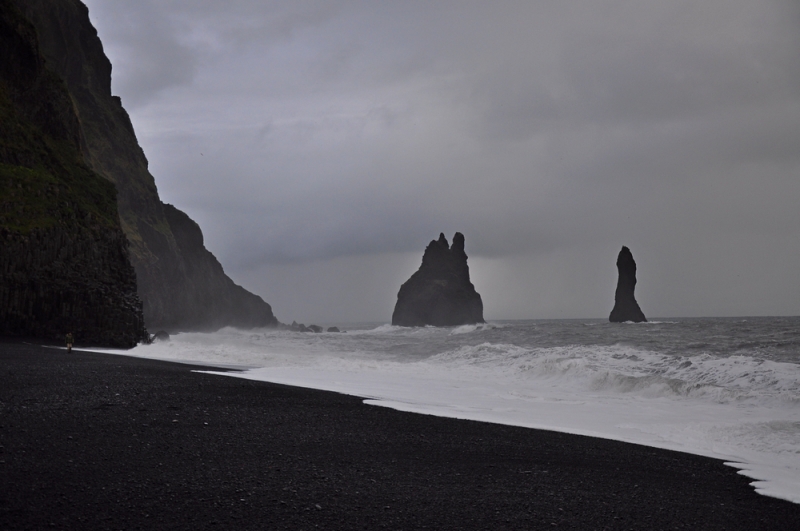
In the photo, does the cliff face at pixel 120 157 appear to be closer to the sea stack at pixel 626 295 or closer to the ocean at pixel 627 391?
the ocean at pixel 627 391

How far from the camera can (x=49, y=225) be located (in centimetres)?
2566

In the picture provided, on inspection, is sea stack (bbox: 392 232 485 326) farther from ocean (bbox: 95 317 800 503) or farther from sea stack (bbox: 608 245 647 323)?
ocean (bbox: 95 317 800 503)

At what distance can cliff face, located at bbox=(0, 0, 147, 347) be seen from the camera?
24422 mm

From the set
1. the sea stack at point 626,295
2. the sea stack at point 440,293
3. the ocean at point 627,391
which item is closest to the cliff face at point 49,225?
the ocean at point 627,391

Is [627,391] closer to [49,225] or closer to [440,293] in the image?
[49,225]

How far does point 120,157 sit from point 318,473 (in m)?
68.7

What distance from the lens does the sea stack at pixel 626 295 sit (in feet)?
328

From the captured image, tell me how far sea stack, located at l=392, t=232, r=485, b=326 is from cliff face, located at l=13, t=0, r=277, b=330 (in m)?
46.7

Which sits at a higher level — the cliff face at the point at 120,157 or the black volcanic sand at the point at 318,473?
the cliff face at the point at 120,157

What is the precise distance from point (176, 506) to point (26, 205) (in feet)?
87.2

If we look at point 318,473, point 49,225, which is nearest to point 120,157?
point 49,225

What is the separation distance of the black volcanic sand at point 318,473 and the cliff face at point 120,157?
2173 inches

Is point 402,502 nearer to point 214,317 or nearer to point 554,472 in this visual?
point 554,472

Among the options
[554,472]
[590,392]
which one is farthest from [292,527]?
[590,392]
